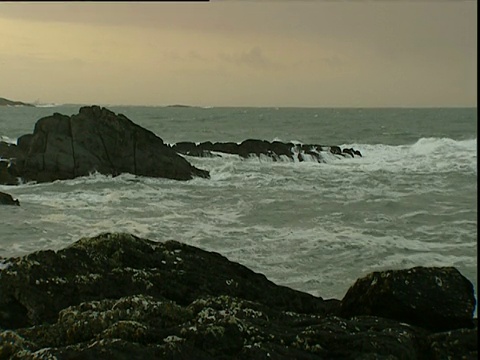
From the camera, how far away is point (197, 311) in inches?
162

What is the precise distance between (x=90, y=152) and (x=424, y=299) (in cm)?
1922

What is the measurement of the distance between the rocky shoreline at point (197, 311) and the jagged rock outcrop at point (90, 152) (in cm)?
1639

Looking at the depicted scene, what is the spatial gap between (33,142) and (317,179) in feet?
37.4

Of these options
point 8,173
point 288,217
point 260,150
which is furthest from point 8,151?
point 288,217

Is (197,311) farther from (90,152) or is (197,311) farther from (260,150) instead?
(260,150)

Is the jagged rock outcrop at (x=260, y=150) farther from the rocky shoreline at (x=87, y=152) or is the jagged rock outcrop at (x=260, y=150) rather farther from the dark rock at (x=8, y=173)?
the dark rock at (x=8, y=173)

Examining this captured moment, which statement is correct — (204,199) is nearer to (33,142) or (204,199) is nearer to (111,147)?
(111,147)

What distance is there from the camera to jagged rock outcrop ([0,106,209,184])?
20797 mm

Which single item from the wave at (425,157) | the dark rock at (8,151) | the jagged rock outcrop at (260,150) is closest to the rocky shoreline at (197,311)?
the dark rock at (8,151)

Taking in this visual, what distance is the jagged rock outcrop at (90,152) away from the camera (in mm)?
20797

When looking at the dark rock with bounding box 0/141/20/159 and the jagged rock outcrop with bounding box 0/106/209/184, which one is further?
the dark rock with bounding box 0/141/20/159

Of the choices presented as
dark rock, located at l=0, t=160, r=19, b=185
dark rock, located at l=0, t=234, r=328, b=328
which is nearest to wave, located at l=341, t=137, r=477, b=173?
dark rock, located at l=0, t=160, r=19, b=185

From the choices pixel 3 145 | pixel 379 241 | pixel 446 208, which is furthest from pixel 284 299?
pixel 3 145

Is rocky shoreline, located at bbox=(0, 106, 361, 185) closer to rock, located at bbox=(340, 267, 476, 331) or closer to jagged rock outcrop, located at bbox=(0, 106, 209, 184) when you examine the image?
jagged rock outcrop, located at bbox=(0, 106, 209, 184)
